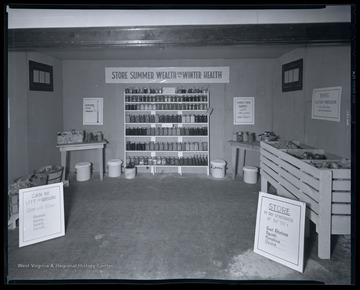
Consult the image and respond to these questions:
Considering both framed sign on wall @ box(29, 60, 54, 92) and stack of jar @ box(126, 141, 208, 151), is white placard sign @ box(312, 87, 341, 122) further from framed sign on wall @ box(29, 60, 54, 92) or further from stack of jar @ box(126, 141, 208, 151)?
framed sign on wall @ box(29, 60, 54, 92)

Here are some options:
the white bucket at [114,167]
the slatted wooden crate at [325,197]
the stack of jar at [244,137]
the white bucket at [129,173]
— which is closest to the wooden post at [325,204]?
the slatted wooden crate at [325,197]

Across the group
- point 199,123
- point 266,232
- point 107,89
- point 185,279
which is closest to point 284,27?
point 266,232

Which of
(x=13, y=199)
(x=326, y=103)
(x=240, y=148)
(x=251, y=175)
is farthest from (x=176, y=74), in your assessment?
(x=13, y=199)

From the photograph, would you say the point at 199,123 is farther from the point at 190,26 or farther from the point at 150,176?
the point at 190,26

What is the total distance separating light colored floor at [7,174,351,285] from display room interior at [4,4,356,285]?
0.06ft

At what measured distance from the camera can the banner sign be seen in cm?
620

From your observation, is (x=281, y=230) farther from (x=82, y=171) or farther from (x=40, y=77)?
(x=40, y=77)

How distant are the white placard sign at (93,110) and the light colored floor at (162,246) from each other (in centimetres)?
233

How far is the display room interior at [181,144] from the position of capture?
2590mm

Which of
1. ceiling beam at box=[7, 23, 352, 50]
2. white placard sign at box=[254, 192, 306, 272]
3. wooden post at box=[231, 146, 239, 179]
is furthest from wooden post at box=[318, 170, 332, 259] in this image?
wooden post at box=[231, 146, 239, 179]

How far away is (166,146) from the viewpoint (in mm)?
6250

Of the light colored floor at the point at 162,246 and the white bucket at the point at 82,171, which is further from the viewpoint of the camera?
the white bucket at the point at 82,171

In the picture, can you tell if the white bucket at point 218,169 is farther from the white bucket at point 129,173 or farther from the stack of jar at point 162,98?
the white bucket at point 129,173
